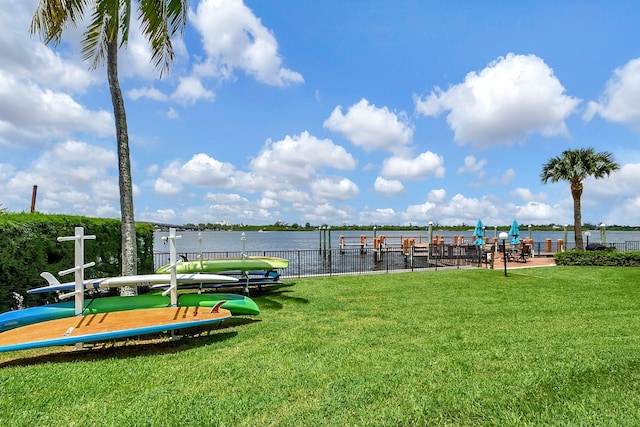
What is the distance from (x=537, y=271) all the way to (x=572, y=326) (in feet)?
31.6

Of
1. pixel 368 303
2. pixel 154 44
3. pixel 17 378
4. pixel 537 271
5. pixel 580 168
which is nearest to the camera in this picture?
pixel 17 378

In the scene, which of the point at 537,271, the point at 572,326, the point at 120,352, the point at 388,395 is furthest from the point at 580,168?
the point at 120,352

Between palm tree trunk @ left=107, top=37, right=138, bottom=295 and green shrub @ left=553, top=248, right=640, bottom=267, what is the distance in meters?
18.7

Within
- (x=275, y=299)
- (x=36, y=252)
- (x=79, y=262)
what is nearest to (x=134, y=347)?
(x=79, y=262)

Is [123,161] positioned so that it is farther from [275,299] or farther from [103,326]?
[275,299]

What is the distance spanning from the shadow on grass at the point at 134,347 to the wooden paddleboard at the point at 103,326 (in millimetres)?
411

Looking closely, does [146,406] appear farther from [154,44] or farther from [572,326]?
[154,44]

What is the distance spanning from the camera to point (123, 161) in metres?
8.77

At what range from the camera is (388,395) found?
3582 mm

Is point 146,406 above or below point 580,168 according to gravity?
below

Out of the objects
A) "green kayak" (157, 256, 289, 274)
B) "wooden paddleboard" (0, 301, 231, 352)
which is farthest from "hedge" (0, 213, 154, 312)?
"wooden paddleboard" (0, 301, 231, 352)

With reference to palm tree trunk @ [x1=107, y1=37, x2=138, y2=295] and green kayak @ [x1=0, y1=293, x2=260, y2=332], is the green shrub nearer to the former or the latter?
green kayak @ [x1=0, y1=293, x2=260, y2=332]

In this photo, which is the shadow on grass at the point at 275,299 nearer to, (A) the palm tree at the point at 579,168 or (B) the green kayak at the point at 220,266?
(B) the green kayak at the point at 220,266

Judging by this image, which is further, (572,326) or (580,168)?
(580,168)
